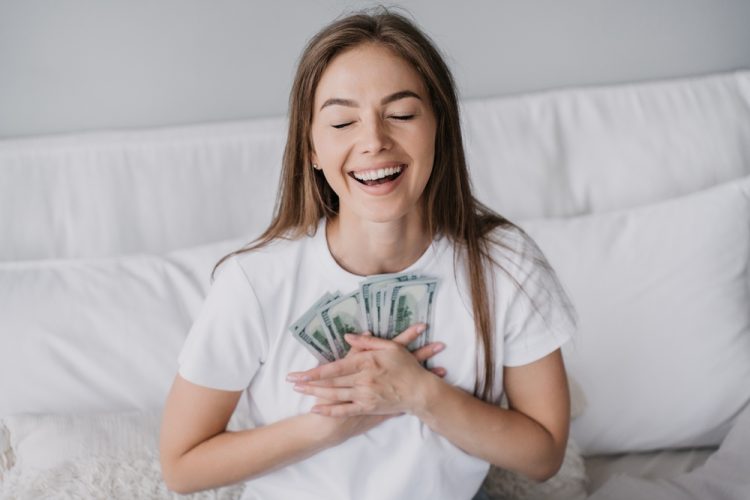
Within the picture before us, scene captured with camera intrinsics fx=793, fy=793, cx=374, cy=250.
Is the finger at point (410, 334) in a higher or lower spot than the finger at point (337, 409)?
higher

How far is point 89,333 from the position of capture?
5.67ft

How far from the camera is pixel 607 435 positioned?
1.86m

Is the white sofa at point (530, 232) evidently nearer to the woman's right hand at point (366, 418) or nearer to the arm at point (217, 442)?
the arm at point (217, 442)

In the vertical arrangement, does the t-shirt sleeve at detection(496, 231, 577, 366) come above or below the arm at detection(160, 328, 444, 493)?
above

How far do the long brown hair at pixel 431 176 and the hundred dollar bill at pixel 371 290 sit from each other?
128 mm

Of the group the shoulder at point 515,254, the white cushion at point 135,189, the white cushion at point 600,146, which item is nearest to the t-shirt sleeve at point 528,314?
the shoulder at point 515,254

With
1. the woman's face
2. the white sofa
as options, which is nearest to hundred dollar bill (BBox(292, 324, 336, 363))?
the woman's face

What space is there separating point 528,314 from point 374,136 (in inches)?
16.6

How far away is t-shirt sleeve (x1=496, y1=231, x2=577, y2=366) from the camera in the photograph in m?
1.36

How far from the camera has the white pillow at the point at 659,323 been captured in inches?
73.0

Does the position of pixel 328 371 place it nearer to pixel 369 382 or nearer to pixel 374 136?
pixel 369 382

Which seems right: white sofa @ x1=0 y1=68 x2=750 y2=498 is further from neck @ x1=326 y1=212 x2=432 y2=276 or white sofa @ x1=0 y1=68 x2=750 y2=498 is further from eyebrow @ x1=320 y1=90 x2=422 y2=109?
eyebrow @ x1=320 y1=90 x2=422 y2=109

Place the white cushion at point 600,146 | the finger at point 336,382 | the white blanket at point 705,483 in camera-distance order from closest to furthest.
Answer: the finger at point 336,382 < the white blanket at point 705,483 < the white cushion at point 600,146

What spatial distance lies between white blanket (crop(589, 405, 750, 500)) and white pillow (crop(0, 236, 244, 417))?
981 millimetres
